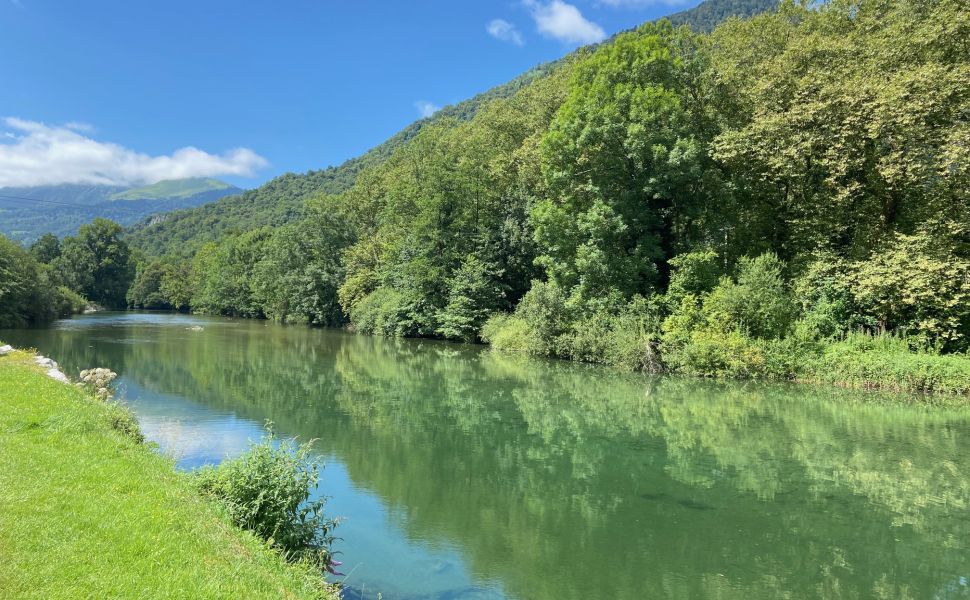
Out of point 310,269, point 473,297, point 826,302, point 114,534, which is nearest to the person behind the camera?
point 114,534

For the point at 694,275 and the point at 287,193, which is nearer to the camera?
the point at 694,275

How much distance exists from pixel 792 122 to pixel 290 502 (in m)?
26.0

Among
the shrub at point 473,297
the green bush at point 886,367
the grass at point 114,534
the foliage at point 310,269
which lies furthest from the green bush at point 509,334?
the foliage at point 310,269

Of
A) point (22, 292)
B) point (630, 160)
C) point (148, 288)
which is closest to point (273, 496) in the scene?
point (630, 160)

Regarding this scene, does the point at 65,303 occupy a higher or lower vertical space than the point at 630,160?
lower

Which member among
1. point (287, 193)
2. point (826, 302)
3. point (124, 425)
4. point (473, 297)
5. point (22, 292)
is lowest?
point (124, 425)

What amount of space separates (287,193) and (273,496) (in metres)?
174

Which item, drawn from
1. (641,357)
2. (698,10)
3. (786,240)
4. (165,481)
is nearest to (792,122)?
(786,240)

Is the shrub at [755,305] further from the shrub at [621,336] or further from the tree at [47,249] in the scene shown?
the tree at [47,249]

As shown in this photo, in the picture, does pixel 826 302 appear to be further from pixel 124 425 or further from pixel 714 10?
pixel 714 10

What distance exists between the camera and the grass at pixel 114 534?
178 inches

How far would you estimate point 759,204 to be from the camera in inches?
1132

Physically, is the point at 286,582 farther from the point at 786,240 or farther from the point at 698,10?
the point at 698,10

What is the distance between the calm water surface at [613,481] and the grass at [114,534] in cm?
210
